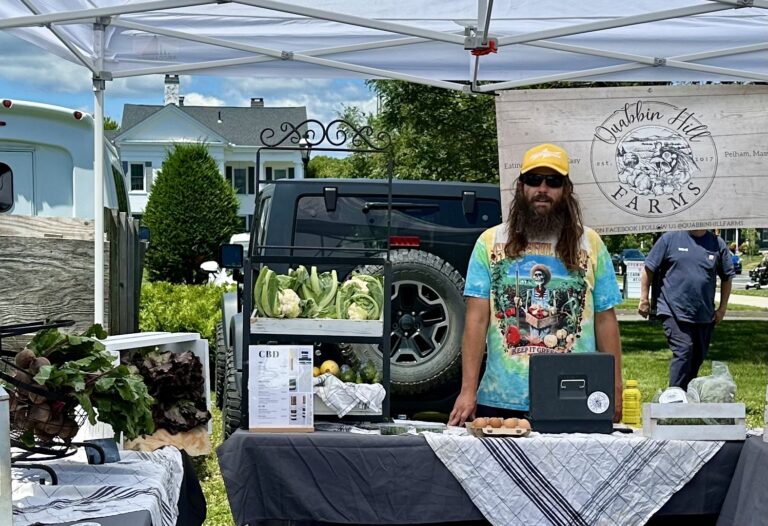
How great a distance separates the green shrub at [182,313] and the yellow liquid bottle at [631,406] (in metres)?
6.85

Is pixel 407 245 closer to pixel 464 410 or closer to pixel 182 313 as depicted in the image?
pixel 464 410

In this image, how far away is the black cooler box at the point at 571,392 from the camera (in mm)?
4023

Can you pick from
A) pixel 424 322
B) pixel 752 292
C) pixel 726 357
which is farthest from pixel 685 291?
pixel 752 292

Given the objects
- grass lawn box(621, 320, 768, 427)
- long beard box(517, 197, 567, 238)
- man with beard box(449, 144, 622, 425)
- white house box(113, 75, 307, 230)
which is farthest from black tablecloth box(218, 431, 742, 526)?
white house box(113, 75, 307, 230)

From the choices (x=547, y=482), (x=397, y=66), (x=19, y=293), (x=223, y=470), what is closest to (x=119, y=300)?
(x=19, y=293)

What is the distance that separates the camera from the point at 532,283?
4.37 metres

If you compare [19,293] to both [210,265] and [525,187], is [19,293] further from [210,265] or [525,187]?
[210,265]

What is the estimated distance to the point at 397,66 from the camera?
248 inches

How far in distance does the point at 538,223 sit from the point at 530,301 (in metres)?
0.31

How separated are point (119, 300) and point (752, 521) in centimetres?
404

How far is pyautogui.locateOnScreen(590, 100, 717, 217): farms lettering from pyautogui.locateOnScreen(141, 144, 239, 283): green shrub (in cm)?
2721

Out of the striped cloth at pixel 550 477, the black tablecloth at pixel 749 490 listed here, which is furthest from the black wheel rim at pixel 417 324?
the black tablecloth at pixel 749 490

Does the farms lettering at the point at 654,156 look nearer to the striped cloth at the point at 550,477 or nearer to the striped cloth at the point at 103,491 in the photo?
the striped cloth at the point at 550,477

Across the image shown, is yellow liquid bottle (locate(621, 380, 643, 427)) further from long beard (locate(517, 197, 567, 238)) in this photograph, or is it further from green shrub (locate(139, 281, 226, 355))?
green shrub (locate(139, 281, 226, 355))
